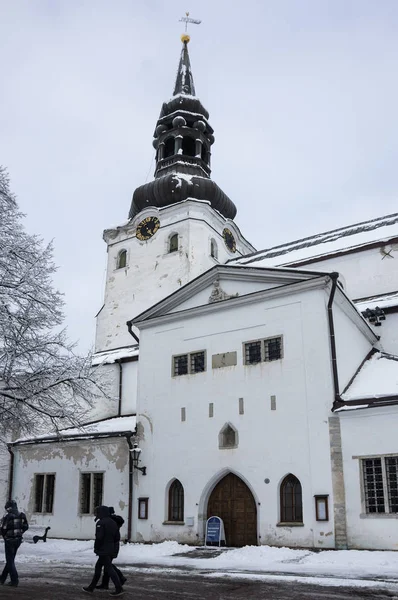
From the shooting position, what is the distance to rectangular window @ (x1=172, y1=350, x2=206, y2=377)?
20422 mm

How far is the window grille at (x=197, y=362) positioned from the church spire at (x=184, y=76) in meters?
28.0

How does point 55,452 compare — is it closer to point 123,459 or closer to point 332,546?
point 123,459

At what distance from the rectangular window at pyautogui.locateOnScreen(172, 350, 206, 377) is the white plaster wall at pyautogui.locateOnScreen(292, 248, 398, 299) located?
828cm

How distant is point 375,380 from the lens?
60.1 feet

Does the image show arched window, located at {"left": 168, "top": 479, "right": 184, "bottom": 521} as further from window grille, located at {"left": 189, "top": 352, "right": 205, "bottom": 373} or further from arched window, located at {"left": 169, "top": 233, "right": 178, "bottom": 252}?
arched window, located at {"left": 169, "top": 233, "right": 178, "bottom": 252}

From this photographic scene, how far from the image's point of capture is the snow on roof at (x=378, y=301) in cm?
2275

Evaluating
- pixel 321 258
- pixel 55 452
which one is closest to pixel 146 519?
pixel 55 452

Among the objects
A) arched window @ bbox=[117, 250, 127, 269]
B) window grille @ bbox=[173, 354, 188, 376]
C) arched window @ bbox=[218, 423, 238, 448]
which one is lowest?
arched window @ bbox=[218, 423, 238, 448]

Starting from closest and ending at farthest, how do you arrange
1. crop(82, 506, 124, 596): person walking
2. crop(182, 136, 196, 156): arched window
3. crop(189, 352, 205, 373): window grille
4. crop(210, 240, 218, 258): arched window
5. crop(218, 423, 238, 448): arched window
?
1. crop(82, 506, 124, 596): person walking
2. crop(218, 423, 238, 448): arched window
3. crop(189, 352, 205, 373): window grille
4. crop(210, 240, 218, 258): arched window
5. crop(182, 136, 196, 156): arched window

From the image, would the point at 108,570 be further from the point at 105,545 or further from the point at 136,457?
the point at 136,457

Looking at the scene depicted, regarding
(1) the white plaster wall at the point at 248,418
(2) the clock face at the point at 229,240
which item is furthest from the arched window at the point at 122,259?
(1) the white plaster wall at the point at 248,418

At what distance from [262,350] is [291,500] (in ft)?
14.8

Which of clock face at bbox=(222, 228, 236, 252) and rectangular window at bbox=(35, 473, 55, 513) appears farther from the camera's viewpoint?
clock face at bbox=(222, 228, 236, 252)

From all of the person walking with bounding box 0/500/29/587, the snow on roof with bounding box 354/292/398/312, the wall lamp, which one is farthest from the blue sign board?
the snow on roof with bounding box 354/292/398/312
